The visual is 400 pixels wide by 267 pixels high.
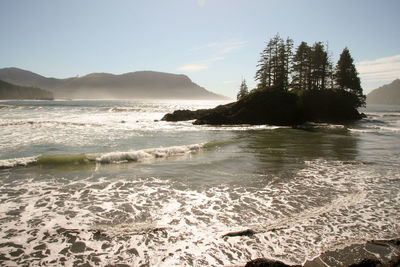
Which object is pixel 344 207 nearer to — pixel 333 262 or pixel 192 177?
pixel 333 262

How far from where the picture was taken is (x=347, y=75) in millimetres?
52625

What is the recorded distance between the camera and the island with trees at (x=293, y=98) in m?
37.8

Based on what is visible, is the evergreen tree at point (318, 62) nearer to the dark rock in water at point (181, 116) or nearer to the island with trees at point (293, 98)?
the island with trees at point (293, 98)

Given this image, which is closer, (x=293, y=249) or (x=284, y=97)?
(x=293, y=249)

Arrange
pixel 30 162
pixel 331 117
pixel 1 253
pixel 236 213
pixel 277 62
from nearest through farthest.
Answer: pixel 1 253 → pixel 236 213 → pixel 30 162 → pixel 331 117 → pixel 277 62

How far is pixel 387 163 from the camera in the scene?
12312 millimetres

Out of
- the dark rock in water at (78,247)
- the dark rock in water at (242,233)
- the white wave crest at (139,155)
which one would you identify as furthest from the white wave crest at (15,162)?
the dark rock in water at (242,233)

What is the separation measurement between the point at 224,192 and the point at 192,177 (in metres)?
2.12

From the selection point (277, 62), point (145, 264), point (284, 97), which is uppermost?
point (277, 62)

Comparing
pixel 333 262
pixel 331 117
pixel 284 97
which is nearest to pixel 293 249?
pixel 333 262

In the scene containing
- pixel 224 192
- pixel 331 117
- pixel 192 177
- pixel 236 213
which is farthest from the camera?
pixel 331 117

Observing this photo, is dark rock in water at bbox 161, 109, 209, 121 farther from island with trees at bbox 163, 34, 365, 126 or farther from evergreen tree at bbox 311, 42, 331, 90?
evergreen tree at bbox 311, 42, 331, 90

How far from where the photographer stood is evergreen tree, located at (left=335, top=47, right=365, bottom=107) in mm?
52812

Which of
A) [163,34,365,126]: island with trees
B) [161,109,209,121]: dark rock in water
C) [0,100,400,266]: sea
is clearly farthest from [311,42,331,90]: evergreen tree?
[0,100,400,266]: sea
